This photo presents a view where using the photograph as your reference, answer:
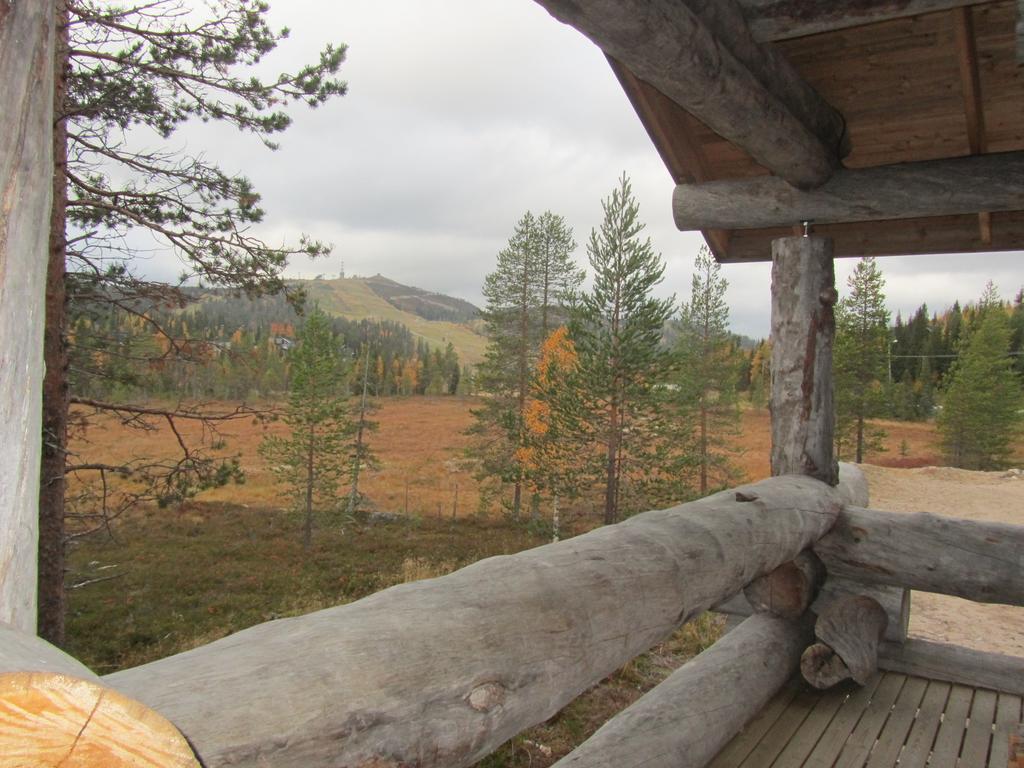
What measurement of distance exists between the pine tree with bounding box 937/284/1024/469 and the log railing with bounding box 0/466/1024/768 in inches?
1222

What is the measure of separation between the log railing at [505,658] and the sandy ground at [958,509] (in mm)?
7590

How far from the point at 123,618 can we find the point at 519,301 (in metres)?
17.0

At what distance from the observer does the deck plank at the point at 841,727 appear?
10.5ft

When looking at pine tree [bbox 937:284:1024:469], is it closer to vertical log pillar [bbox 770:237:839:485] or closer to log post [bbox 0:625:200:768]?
vertical log pillar [bbox 770:237:839:485]

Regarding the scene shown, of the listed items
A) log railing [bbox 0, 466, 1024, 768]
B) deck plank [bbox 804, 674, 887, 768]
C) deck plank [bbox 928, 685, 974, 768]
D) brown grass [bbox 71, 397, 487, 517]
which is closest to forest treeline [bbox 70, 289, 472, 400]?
brown grass [bbox 71, 397, 487, 517]

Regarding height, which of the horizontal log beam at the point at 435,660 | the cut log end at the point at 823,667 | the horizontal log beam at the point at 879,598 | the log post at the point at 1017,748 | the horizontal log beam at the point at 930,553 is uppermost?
the horizontal log beam at the point at 435,660

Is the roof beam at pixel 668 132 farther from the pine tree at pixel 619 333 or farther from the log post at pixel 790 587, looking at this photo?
the pine tree at pixel 619 333

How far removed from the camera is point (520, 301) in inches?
1028

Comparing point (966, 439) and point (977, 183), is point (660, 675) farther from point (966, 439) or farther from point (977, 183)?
point (966, 439)

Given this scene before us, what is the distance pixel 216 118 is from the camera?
860cm

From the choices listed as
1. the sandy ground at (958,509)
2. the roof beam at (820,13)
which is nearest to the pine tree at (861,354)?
the sandy ground at (958,509)

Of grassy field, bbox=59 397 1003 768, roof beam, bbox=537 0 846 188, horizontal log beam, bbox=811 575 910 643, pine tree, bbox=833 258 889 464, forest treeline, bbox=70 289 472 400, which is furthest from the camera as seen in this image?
pine tree, bbox=833 258 889 464

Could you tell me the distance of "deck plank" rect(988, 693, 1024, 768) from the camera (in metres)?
3.23

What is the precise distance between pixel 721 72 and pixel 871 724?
3409mm
